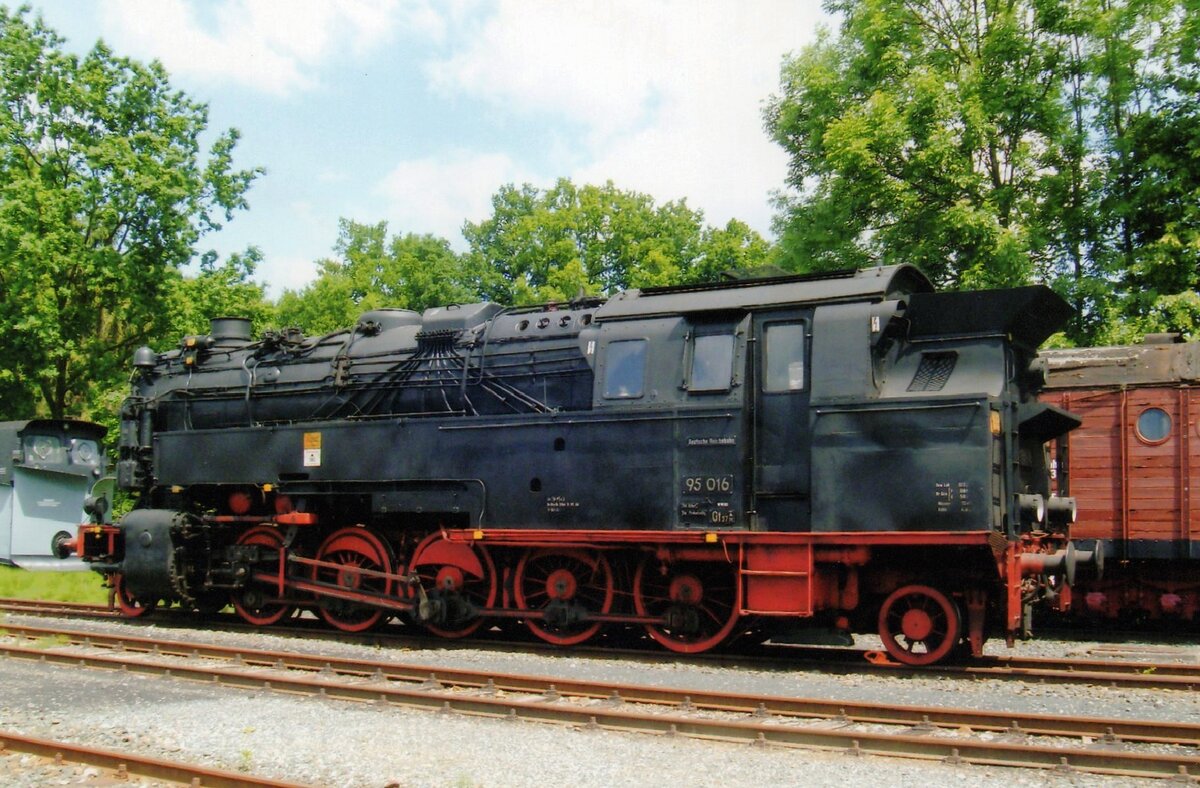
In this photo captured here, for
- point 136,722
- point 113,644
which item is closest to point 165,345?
point 113,644

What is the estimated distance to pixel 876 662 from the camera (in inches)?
421

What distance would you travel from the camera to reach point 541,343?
1251cm

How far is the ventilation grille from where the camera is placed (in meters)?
10.1

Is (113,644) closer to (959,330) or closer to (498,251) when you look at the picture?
(959,330)

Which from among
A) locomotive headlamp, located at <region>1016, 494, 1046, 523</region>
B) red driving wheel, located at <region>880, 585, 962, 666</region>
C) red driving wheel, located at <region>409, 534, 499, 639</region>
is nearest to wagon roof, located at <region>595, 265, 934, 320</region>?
locomotive headlamp, located at <region>1016, 494, 1046, 523</region>

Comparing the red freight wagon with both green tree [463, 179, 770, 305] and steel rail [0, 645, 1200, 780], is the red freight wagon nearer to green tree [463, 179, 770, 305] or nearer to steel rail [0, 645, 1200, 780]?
steel rail [0, 645, 1200, 780]

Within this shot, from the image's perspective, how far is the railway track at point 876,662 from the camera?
9.91 m

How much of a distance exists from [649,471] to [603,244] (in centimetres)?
3551

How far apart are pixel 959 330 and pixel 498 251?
3975 cm

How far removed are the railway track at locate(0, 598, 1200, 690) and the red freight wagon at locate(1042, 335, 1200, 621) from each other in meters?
2.22

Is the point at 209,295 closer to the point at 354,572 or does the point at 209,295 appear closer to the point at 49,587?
the point at 49,587

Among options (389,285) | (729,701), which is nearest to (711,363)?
(729,701)

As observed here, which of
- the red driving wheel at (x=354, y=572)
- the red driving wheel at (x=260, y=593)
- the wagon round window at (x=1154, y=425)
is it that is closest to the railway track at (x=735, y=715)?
the red driving wheel at (x=354, y=572)

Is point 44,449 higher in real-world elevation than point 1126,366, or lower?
Result: lower
